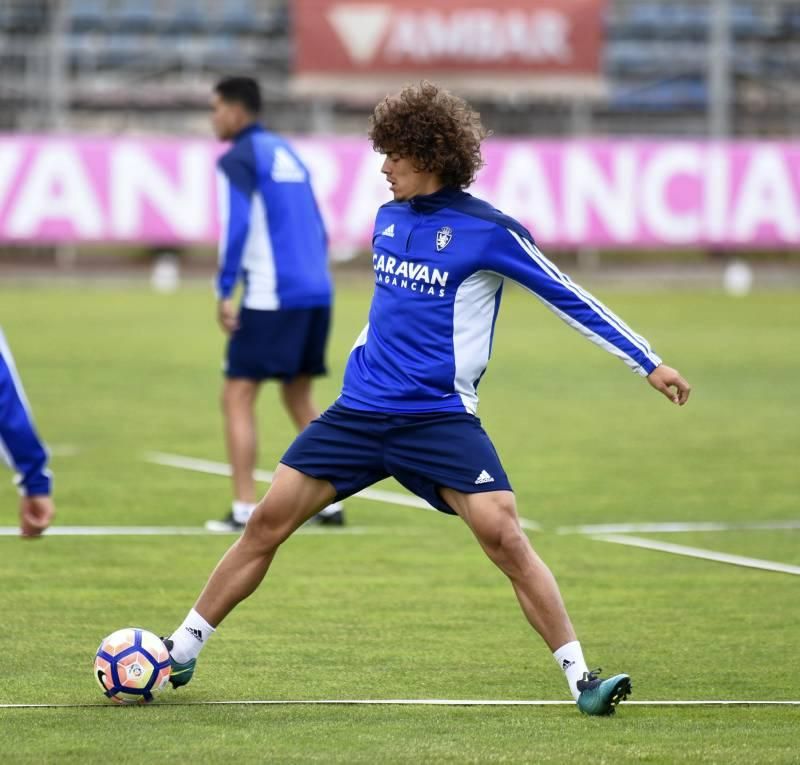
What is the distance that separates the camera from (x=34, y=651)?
7.06 m

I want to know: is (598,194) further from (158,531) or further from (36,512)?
(36,512)

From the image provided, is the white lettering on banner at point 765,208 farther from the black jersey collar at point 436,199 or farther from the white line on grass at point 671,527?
the black jersey collar at point 436,199

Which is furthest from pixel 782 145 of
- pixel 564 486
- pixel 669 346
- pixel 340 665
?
pixel 340 665

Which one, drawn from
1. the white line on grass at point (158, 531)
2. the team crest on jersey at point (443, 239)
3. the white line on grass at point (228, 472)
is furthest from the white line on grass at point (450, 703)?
the white line on grass at point (228, 472)

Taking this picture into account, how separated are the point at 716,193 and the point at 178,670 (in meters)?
24.8

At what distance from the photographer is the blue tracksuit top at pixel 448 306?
618 centimetres

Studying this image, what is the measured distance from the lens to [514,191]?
30016 millimetres

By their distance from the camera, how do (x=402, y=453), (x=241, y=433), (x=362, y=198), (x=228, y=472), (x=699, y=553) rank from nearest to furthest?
(x=402, y=453)
(x=699, y=553)
(x=241, y=433)
(x=228, y=472)
(x=362, y=198)

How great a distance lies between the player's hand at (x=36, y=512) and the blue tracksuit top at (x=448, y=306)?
3.49 feet

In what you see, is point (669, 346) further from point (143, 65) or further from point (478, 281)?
point (143, 65)

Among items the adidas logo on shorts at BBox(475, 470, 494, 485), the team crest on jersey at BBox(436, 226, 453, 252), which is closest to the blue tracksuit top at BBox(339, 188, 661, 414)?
the team crest on jersey at BBox(436, 226, 453, 252)

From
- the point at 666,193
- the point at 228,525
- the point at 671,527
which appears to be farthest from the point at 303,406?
the point at 666,193

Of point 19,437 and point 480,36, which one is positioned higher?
point 19,437

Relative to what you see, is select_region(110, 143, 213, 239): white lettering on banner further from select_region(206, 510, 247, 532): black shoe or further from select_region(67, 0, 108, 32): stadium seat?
select_region(206, 510, 247, 532): black shoe
